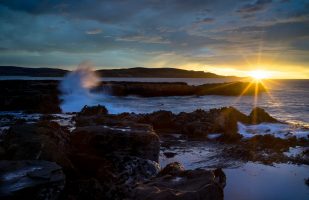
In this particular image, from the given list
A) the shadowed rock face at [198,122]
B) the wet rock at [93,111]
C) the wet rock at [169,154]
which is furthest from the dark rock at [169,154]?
the wet rock at [93,111]

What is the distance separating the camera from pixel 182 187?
6242 millimetres

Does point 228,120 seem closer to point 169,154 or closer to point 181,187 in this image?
point 169,154

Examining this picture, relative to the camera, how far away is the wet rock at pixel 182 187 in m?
5.65

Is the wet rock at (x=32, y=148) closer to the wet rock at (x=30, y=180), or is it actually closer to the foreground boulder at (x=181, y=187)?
the wet rock at (x=30, y=180)

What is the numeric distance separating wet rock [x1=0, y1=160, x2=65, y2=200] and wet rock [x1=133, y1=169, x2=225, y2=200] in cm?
147

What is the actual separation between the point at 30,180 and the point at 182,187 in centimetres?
269

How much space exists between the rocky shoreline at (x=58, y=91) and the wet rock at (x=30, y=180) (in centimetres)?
2166

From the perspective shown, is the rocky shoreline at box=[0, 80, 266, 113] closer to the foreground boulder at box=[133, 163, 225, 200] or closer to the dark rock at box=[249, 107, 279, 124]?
the dark rock at box=[249, 107, 279, 124]

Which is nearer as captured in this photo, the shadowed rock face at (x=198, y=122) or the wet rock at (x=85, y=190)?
the wet rock at (x=85, y=190)

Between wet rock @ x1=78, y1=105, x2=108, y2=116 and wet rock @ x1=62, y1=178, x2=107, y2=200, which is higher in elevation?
wet rock @ x1=62, y1=178, x2=107, y2=200

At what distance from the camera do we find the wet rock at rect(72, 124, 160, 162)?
9461 millimetres

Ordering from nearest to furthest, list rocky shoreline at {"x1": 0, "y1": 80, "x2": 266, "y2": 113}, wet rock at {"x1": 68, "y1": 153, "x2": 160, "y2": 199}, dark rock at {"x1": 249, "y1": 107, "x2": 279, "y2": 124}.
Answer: wet rock at {"x1": 68, "y1": 153, "x2": 160, "y2": 199}
dark rock at {"x1": 249, "y1": 107, "x2": 279, "y2": 124}
rocky shoreline at {"x1": 0, "y1": 80, "x2": 266, "y2": 113}

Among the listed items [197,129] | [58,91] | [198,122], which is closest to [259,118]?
[198,122]

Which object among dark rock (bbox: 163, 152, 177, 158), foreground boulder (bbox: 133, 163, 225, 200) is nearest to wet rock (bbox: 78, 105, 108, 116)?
dark rock (bbox: 163, 152, 177, 158)
